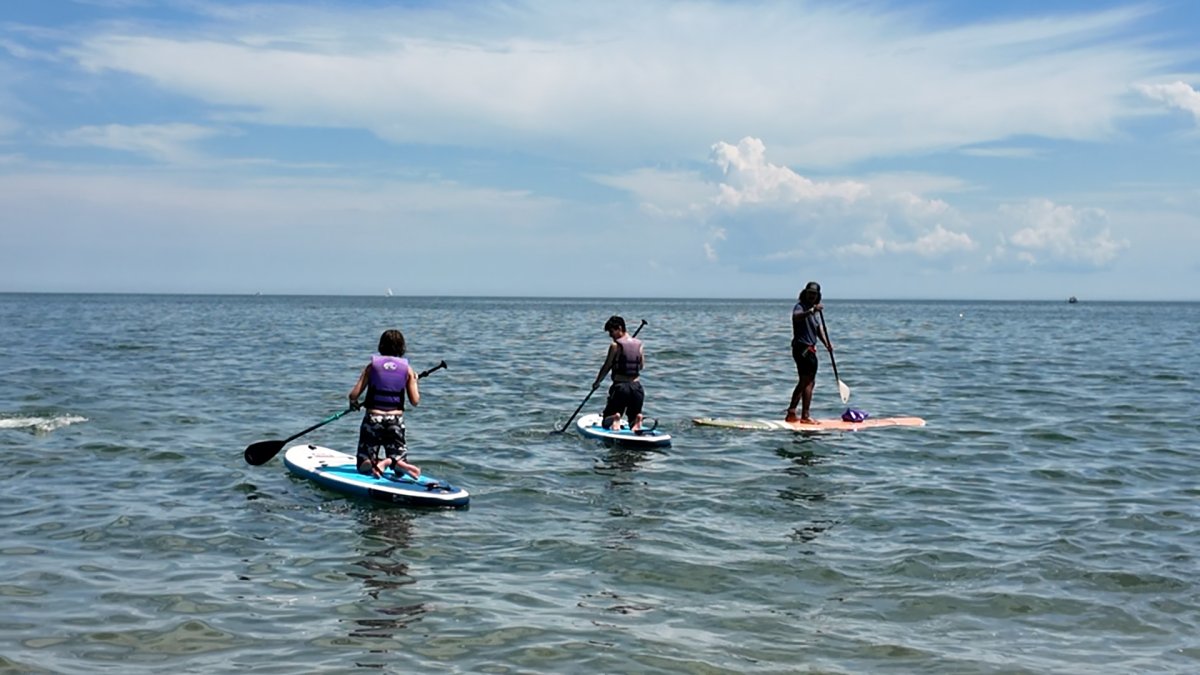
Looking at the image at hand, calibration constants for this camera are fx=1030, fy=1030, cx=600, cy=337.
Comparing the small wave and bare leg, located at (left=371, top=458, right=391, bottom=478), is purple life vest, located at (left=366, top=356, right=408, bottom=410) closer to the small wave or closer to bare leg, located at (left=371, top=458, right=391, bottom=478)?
bare leg, located at (left=371, top=458, right=391, bottom=478)

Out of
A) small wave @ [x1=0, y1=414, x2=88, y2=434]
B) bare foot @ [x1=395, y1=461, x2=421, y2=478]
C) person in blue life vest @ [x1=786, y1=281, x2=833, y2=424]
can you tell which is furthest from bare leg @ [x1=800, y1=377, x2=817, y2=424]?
A: small wave @ [x1=0, y1=414, x2=88, y2=434]

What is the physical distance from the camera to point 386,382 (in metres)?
11.9

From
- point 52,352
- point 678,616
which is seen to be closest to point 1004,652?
point 678,616

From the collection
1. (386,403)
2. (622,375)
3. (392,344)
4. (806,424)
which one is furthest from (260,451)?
(806,424)

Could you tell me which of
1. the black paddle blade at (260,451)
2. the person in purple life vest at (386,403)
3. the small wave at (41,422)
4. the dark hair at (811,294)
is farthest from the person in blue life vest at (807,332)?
the small wave at (41,422)

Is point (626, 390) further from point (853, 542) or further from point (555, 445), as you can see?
point (853, 542)

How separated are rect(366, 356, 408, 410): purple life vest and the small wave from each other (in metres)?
7.72

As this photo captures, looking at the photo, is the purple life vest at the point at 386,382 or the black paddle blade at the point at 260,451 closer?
the purple life vest at the point at 386,382

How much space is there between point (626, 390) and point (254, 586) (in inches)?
337

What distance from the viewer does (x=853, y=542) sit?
33.7 feet

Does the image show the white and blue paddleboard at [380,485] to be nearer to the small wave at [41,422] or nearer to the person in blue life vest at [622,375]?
the person in blue life vest at [622,375]

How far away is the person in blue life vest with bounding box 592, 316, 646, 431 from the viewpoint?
52.7 feet

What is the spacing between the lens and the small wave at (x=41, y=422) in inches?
663

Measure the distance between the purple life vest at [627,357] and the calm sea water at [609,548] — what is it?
1.48 m
